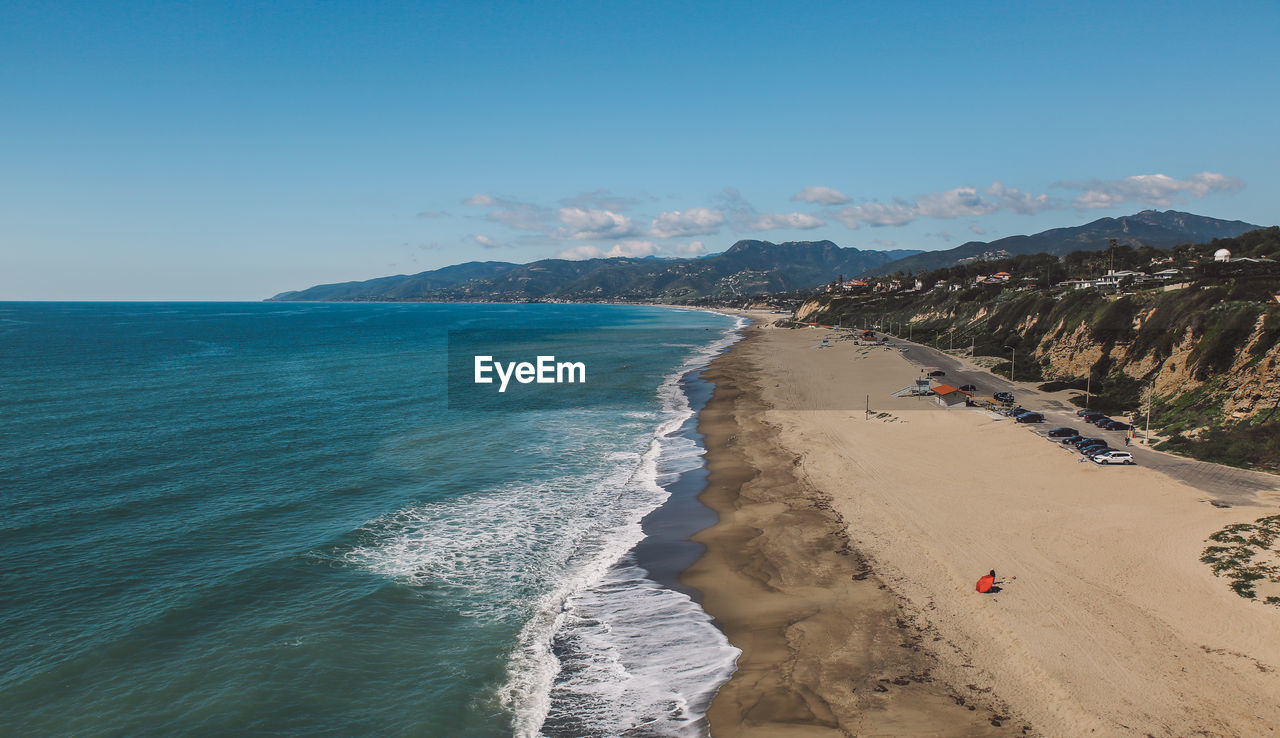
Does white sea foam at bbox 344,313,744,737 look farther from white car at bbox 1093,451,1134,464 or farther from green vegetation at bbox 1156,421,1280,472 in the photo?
green vegetation at bbox 1156,421,1280,472

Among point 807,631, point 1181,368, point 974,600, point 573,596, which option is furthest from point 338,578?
point 1181,368

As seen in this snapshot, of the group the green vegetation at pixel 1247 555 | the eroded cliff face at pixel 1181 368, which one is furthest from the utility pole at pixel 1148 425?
the green vegetation at pixel 1247 555

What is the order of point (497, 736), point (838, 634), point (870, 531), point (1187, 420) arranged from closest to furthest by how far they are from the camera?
point (497, 736)
point (838, 634)
point (870, 531)
point (1187, 420)

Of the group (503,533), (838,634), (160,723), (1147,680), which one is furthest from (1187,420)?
(160,723)

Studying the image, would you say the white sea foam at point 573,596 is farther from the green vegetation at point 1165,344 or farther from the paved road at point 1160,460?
the green vegetation at point 1165,344

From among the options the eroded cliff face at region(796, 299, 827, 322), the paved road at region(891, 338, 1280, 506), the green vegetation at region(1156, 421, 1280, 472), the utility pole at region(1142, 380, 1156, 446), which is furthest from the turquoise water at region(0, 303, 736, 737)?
the eroded cliff face at region(796, 299, 827, 322)

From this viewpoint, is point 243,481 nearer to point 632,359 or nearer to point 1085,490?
point 1085,490
